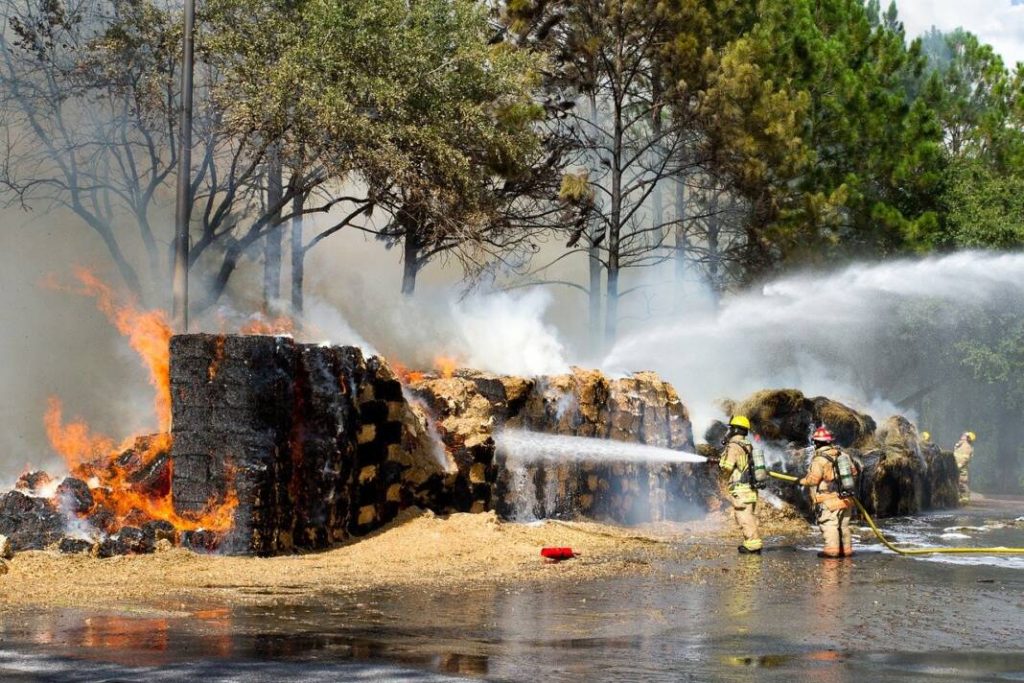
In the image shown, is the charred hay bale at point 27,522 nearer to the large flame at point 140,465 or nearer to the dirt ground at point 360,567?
the dirt ground at point 360,567

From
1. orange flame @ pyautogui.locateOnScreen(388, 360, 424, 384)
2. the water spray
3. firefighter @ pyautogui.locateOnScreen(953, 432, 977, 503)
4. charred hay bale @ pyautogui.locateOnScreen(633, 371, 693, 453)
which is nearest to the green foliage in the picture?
orange flame @ pyautogui.locateOnScreen(388, 360, 424, 384)

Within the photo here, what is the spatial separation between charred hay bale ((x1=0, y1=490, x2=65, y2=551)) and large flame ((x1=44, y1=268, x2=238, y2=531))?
0.51m

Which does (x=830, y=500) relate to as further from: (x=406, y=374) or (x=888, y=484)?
(x=888, y=484)

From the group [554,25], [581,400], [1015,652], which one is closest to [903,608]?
[1015,652]

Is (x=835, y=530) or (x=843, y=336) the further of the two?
(x=843, y=336)

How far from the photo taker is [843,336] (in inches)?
1720

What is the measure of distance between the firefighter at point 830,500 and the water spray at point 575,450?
2554 mm

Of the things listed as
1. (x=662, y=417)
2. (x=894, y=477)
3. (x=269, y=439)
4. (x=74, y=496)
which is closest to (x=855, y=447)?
(x=894, y=477)

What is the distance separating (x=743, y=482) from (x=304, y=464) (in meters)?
5.57

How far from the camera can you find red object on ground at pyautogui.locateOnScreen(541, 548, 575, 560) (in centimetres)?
1486

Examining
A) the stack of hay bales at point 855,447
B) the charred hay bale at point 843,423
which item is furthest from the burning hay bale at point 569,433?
the charred hay bale at point 843,423

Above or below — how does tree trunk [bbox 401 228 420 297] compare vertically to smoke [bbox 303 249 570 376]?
above

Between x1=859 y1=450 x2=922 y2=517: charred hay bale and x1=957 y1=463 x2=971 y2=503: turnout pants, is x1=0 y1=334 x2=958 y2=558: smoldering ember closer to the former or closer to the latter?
x1=859 y1=450 x2=922 y2=517: charred hay bale

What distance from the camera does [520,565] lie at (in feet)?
46.9
